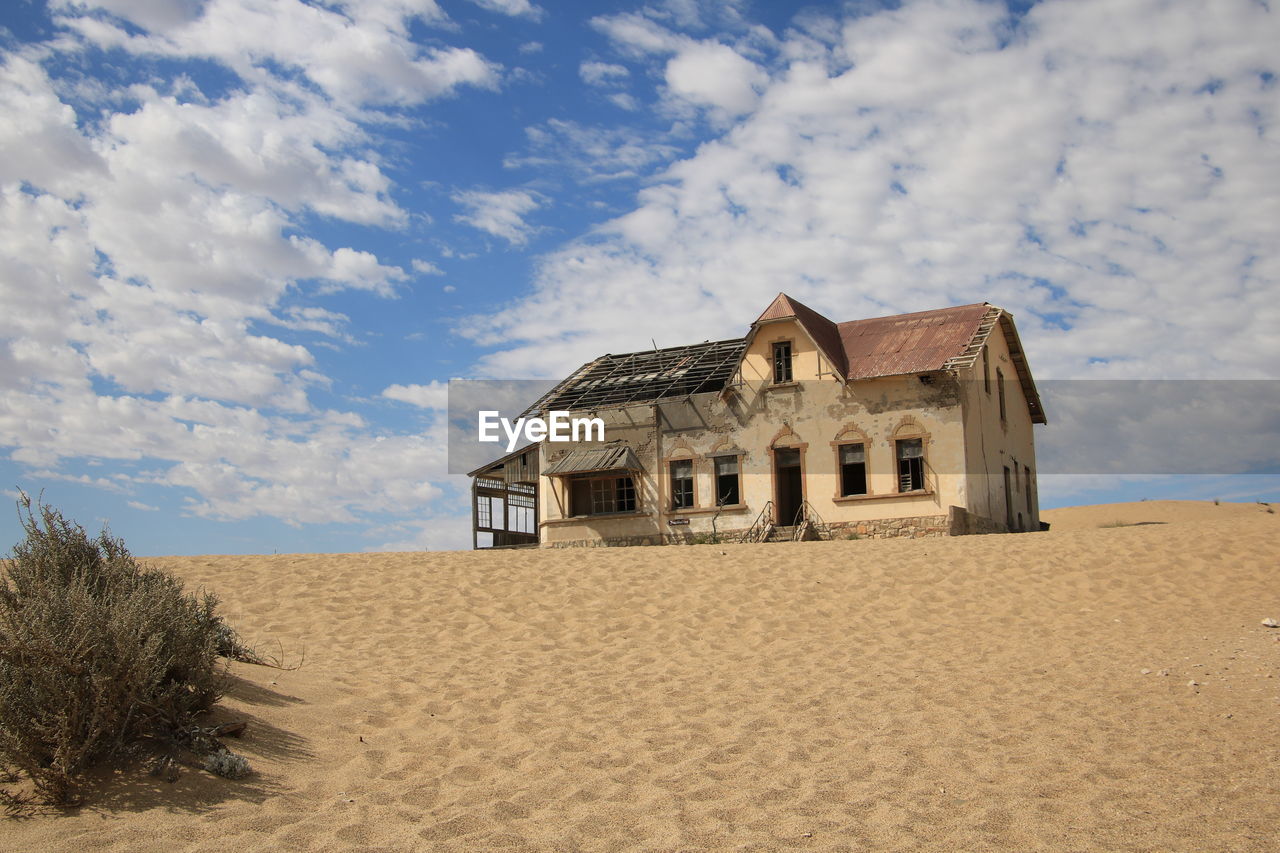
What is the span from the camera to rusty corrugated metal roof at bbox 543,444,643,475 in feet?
85.6

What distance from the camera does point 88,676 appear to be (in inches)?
238

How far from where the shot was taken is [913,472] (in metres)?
23.4

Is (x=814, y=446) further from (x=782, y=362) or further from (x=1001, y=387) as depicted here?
(x=1001, y=387)

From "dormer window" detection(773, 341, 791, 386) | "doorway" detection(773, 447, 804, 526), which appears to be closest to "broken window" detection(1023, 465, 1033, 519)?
"doorway" detection(773, 447, 804, 526)

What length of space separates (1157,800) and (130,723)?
24.1ft

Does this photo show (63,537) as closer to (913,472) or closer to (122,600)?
(122,600)

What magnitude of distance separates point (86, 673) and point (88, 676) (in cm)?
3

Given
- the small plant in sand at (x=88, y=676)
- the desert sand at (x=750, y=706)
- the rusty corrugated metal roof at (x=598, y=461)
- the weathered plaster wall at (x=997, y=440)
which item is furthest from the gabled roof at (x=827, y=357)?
the small plant in sand at (x=88, y=676)

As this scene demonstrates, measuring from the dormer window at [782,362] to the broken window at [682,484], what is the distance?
132 inches

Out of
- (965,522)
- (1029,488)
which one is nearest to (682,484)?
(965,522)

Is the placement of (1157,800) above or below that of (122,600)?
below

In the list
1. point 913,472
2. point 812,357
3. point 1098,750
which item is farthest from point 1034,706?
point 812,357

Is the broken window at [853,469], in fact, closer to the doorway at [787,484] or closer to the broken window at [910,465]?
the broken window at [910,465]

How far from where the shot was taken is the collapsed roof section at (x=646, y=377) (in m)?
26.9
